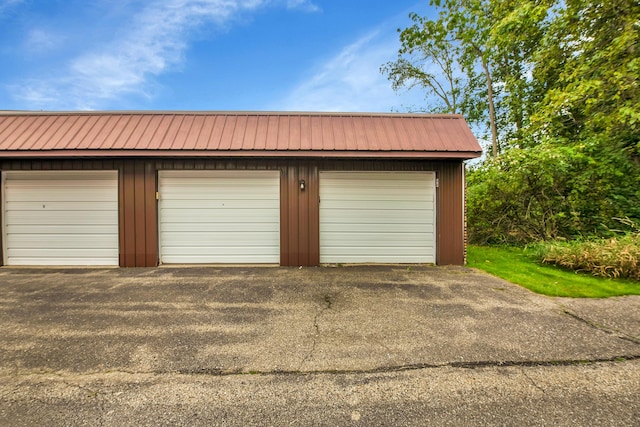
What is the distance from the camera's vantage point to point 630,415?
1.78 m

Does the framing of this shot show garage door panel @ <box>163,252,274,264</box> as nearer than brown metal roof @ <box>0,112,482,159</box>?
No

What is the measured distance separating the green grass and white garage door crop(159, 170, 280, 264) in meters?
4.66

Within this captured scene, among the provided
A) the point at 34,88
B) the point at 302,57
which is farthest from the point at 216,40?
the point at 34,88

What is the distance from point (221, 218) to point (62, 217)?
346cm

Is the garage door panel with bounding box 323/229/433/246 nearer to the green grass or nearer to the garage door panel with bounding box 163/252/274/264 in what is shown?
the green grass

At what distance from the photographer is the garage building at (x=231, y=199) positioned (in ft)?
20.1

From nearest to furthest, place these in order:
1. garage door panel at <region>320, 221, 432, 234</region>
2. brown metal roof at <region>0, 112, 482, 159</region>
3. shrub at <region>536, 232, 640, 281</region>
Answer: shrub at <region>536, 232, 640, 281</region>, brown metal roof at <region>0, 112, 482, 159</region>, garage door panel at <region>320, 221, 432, 234</region>

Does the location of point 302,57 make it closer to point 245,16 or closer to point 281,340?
point 245,16

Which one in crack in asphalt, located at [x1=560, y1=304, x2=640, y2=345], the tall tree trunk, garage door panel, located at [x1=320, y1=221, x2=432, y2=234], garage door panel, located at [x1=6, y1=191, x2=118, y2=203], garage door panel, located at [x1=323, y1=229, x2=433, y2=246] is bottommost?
crack in asphalt, located at [x1=560, y1=304, x2=640, y2=345]

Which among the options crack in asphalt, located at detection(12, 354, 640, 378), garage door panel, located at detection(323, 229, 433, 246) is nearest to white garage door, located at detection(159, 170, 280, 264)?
garage door panel, located at detection(323, 229, 433, 246)

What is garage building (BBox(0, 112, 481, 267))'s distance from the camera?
611cm

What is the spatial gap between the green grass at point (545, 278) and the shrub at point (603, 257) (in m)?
0.21

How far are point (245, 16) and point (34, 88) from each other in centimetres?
1012

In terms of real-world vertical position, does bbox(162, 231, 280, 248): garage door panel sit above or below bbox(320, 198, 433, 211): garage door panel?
below
